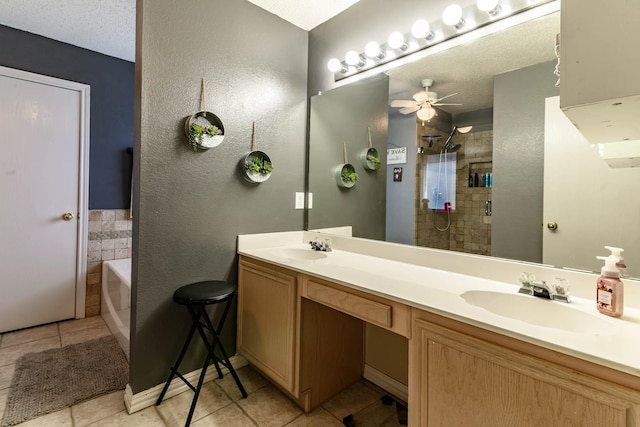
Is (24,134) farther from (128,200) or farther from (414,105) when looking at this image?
(414,105)

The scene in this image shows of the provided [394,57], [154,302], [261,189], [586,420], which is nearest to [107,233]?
[154,302]

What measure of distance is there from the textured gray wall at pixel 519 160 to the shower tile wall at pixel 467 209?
0.03 metres

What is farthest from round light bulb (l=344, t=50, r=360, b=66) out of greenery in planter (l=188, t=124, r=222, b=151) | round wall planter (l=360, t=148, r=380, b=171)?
greenery in planter (l=188, t=124, r=222, b=151)

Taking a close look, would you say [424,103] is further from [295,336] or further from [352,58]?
[295,336]

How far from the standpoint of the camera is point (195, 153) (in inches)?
68.3

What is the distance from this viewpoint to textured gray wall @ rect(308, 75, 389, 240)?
1874 mm

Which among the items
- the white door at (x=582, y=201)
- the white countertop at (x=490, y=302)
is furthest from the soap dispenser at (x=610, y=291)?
the white door at (x=582, y=201)

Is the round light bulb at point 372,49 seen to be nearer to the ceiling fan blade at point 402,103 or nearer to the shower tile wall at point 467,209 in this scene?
the ceiling fan blade at point 402,103

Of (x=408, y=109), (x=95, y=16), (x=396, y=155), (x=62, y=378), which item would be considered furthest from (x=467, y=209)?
(x=95, y=16)

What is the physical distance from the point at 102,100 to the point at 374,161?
2687mm

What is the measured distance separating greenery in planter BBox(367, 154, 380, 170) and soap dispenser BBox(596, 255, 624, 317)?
1201 millimetres

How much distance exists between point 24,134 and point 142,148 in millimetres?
1789

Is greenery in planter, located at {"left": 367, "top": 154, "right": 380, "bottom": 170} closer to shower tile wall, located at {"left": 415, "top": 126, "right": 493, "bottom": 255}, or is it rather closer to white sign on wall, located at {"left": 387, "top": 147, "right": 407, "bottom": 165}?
white sign on wall, located at {"left": 387, "top": 147, "right": 407, "bottom": 165}

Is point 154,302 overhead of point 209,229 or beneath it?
beneath
